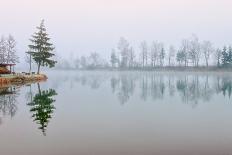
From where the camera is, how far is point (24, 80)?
54.1 meters

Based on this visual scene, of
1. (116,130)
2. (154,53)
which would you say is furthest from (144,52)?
(116,130)

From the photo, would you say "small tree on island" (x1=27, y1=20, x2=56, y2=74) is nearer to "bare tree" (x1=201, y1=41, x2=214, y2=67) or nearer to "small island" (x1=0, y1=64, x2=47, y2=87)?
"small island" (x1=0, y1=64, x2=47, y2=87)

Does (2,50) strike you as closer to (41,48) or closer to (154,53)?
(41,48)

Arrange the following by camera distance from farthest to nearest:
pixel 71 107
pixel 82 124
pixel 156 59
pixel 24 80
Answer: pixel 156 59 → pixel 24 80 → pixel 71 107 → pixel 82 124

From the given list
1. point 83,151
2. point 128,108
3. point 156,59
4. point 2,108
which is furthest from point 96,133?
point 156,59

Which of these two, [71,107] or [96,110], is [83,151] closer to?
[96,110]

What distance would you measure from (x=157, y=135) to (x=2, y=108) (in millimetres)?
12924

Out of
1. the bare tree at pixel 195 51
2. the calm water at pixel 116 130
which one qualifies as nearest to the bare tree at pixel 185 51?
the bare tree at pixel 195 51

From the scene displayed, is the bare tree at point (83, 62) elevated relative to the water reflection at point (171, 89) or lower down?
elevated

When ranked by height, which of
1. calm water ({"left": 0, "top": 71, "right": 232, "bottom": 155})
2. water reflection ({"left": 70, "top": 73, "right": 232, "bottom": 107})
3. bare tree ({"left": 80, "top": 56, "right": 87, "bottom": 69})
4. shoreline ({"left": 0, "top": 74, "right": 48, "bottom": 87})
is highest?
bare tree ({"left": 80, "top": 56, "right": 87, "bottom": 69})

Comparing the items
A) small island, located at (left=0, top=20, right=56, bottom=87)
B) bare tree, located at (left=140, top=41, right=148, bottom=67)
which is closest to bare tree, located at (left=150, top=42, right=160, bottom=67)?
bare tree, located at (left=140, top=41, right=148, bottom=67)

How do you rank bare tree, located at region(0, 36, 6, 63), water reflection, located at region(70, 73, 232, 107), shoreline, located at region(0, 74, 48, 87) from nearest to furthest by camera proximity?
water reflection, located at region(70, 73, 232, 107) → shoreline, located at region(0, 74, 48, 87) → bare tree, located at region(0, 36, 6, 63)

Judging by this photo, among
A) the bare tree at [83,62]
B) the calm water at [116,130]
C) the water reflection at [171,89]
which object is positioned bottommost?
the calm water at [116,130]

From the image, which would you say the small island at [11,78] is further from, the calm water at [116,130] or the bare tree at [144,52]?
the bare tree at [144,52]
